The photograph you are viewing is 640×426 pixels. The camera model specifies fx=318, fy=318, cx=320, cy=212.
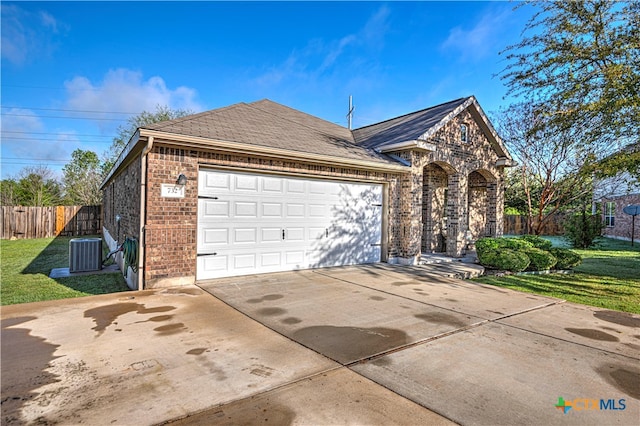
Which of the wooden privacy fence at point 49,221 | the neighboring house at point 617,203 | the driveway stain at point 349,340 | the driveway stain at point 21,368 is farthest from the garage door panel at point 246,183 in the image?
the neighboring house at point 617,203

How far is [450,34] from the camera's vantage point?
11.8 meters

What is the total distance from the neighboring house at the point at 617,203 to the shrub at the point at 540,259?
1467cm

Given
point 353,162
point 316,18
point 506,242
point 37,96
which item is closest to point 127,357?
point 353,162

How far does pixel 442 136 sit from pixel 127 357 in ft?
33.9

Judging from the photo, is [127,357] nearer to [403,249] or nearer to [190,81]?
[403,249]

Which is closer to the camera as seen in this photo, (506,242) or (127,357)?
(127,357)

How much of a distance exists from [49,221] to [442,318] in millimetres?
20751

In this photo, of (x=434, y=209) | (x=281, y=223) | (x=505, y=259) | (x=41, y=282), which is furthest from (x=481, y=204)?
(x=41, y=282)

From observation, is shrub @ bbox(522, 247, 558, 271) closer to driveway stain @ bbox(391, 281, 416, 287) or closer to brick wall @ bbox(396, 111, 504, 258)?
brick wall @ bbox(396, 111, 504, 258)

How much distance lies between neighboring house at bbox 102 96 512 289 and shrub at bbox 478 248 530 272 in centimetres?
201

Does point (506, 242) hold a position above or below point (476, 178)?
below

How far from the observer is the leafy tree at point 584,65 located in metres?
6.94

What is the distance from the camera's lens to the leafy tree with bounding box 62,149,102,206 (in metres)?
26.9

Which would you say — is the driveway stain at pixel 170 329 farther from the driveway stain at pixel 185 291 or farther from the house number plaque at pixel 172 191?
the house number plaque at pixel 172 191
